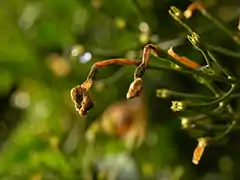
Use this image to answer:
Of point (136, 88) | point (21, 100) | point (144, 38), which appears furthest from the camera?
point (21, 100)

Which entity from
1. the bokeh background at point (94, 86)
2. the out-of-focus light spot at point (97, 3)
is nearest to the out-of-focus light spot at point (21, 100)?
the bokeh background at point (94, 86)

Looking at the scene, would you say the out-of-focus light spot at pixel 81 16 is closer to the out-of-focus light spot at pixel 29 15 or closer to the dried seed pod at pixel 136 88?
the out-of-focus light spot at pixel 29 15

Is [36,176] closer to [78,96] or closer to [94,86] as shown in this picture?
[94,86]

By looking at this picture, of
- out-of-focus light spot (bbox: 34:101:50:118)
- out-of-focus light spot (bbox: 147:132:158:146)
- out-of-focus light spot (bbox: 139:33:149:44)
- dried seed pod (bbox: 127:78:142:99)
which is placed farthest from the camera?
out-of-focus light spot (bbox: 34:101:50:118)

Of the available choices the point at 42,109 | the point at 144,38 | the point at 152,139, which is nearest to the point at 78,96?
the point at 144,38

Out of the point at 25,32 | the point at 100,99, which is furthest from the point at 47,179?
the point at 25,32

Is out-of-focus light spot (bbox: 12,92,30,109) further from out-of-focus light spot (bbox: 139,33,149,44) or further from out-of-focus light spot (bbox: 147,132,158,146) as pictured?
out-of-focus light spot (bbox: 139,33,149,44)

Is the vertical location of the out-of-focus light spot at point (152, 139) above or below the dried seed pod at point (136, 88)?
below

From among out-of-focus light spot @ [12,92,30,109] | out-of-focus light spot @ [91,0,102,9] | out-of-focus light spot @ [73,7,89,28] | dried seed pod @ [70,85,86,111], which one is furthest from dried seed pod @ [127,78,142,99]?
out-of-focus light spot @ [12,92,30,109]

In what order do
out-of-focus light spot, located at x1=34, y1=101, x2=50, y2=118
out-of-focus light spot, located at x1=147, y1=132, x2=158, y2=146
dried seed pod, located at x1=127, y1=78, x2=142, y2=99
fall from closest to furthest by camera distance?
dried seed pod, located at x1=127, y1=78, x2=142, y2=99
out-of-focus light spot, located at x1=147, y1=132, x2=158, y2=146
out-of-focus light spot, located at x1=34, y1=101, x2=50, y2=118
